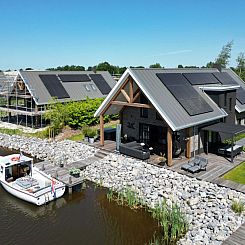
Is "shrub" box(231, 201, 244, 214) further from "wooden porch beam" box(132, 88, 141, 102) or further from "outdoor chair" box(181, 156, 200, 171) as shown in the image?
"wooden porch beam" box(132, 88, 141, 102)

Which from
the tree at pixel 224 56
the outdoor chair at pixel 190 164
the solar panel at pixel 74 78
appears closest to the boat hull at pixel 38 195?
the outdoor chair at pixel 190 164

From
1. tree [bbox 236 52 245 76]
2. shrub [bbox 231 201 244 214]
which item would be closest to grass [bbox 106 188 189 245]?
shrub [bbox 231 201 244 214]

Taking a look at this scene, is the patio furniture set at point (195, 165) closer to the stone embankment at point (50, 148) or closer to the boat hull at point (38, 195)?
the boat hull at point (38, 195)

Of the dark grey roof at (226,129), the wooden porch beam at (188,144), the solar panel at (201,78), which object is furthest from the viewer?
the solar panel at (201,78)

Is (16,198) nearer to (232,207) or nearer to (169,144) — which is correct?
(169,144)

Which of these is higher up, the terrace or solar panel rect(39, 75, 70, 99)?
solar panel rect(39, 75, 70, 99)

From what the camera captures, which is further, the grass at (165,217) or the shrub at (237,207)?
the shrub at (237,207)
